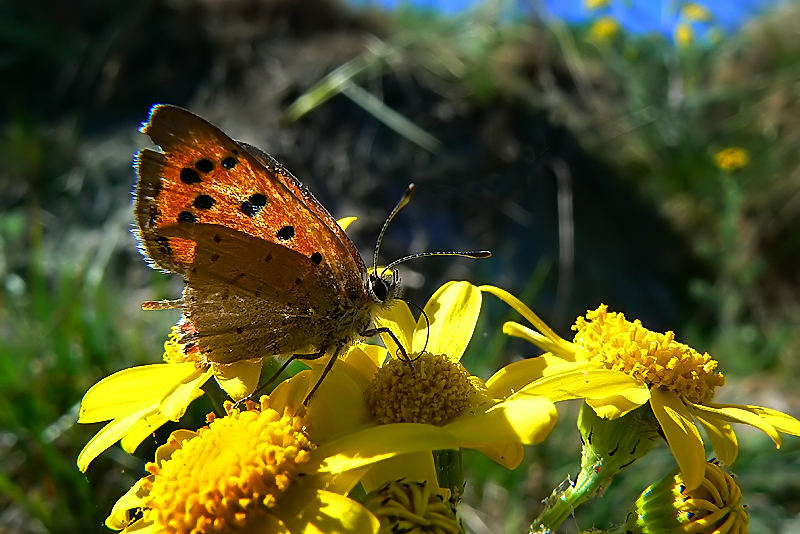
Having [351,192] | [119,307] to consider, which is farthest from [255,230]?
[351,192]

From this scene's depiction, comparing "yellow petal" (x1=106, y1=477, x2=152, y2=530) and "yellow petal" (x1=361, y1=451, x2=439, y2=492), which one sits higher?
"yellow petal" (x1=361, y1=451, x2=439, y2=492)

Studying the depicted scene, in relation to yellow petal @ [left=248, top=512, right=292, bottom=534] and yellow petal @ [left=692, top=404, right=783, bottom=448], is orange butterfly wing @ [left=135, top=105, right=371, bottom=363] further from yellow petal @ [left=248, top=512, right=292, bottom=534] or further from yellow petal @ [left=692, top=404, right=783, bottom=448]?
yellow petal @ [left=692, top=404, right=783, bottom=448]

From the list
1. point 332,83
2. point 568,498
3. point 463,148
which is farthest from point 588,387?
point 463,148

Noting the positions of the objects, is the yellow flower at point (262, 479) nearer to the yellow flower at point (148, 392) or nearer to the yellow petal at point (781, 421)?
the yellow flower at point (148, 392)

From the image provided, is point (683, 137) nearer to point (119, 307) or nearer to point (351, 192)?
point (351, 192)

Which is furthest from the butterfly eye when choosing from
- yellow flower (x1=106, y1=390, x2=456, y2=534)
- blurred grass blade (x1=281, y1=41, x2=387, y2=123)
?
blurred grass blade (x1=281, y1=41, x2=387, y2=123)

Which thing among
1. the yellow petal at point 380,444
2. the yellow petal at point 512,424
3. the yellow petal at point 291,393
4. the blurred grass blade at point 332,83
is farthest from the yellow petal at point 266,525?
the blurred grass blade at point 332,83

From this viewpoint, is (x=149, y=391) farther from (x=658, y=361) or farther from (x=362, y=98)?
(x=362, y=98)
